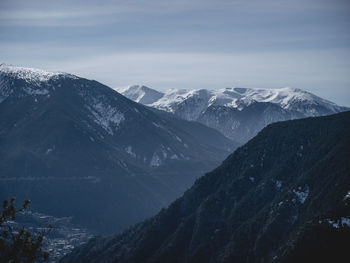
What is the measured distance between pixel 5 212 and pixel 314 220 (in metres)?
159

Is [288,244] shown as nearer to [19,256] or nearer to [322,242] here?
[322,242]

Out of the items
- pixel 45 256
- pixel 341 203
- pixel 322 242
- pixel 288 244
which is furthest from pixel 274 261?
pixel 45 256

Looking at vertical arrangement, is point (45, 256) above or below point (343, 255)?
above

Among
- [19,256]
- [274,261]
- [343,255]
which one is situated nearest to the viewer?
[19,256]

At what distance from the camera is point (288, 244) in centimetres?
19775

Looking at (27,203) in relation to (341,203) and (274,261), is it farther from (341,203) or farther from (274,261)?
(341,203)

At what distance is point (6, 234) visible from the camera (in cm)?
6384

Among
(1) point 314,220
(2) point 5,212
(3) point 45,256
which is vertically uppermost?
(2) point 5,212

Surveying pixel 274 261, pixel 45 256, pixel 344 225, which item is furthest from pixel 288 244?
pixel 45 256

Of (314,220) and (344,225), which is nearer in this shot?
(344,225)

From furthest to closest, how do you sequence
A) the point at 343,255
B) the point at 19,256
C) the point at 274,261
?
1. the point at 274,261
2. the point at 343,255
3. the point at 19,256

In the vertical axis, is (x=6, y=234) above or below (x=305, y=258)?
above

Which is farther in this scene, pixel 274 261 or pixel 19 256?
pixel 274 261

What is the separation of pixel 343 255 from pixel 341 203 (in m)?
28.4
